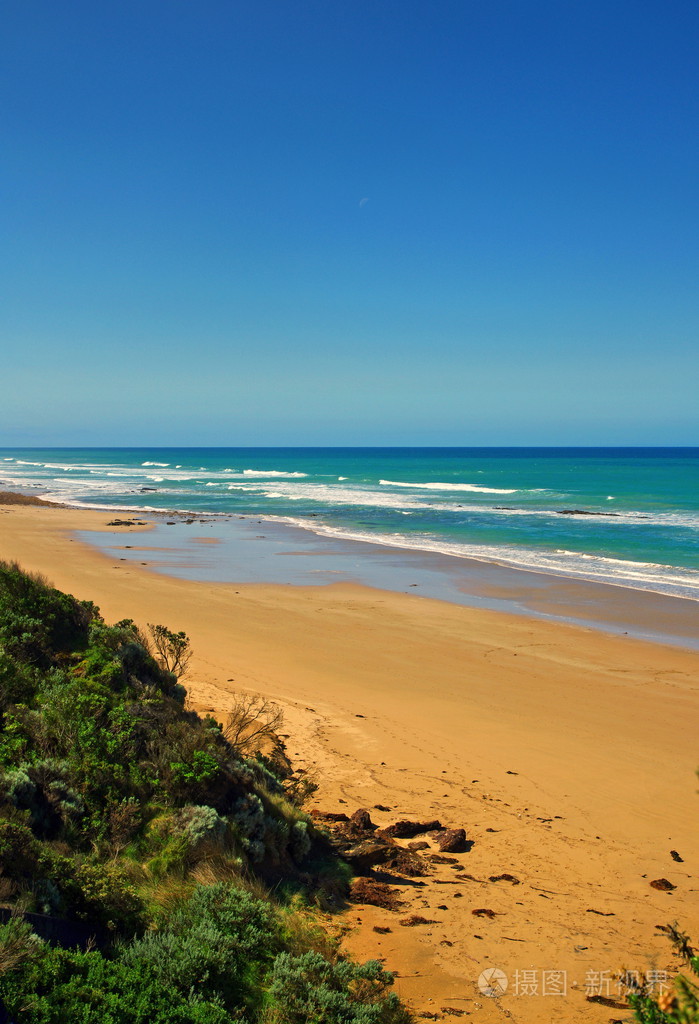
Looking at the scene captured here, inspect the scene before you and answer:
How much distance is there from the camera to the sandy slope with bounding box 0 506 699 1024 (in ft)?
16.4

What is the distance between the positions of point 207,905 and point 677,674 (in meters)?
11.0

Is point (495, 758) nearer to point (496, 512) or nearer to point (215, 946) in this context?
point (215, 946)

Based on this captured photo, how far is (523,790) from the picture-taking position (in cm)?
782

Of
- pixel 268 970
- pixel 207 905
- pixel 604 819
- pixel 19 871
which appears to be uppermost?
pixel 19 871

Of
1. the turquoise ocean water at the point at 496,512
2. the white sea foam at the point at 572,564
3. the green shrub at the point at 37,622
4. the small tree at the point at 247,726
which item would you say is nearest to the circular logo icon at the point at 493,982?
the small tree at the point at 247,726

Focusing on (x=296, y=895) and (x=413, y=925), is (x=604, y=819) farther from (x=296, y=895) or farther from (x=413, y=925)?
(x=296, y=895)

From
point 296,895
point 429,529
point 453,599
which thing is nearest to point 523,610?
point 453,599

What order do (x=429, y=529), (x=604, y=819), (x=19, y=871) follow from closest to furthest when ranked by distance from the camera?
(x=19, y=871)
(x=604, y=819)
(x=429, y=529)

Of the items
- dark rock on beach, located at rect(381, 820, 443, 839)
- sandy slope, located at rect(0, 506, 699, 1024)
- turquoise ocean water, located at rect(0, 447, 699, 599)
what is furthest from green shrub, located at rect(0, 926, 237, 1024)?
turquoise ocean water, located at rect(0, 447, 699, 599)

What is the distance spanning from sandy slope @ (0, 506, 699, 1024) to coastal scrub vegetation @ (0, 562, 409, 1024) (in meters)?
0.76

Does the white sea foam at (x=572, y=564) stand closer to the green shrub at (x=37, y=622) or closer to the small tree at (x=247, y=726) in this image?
the small tree at (x=247, y=726)

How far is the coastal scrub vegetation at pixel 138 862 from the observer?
11.4 ft

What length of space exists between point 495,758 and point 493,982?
13.8 feet

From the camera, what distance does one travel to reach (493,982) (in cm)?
460
